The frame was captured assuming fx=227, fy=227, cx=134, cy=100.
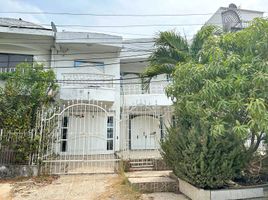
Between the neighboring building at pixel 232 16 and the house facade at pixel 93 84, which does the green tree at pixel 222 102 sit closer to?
the house facade at pixel 93 84

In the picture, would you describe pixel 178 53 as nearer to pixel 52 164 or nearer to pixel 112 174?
pixel 112 174

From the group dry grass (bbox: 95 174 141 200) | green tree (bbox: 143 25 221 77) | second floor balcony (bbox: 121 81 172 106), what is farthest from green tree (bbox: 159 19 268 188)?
second floor balcony (bbox: 121 81 172 106)

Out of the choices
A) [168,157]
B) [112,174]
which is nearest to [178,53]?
[168,157]

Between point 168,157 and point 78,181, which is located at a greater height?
point 168,157

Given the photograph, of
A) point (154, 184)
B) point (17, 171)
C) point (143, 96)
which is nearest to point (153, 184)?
point (154, 184)

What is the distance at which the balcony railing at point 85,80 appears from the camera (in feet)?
39.8

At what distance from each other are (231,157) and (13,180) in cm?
709

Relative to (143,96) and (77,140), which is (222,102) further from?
(77,140)

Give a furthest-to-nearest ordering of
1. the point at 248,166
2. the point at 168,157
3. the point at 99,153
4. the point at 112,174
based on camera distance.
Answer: the point at 99,153, the point at 112,174, the point at 168,157, the point at 248,166

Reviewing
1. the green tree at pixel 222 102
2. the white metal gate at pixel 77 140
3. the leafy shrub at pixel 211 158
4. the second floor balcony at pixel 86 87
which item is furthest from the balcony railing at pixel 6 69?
the leafy shrub at pixel 211 158

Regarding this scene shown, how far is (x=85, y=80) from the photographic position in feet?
39.8

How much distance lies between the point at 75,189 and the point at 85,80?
21.3ft

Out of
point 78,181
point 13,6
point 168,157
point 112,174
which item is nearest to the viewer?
point 168,157

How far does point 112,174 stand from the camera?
28.2 ft
